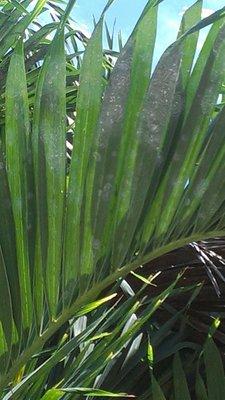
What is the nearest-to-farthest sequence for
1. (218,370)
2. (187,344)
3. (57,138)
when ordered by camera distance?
(57,138) → (218,370) → (187,344)

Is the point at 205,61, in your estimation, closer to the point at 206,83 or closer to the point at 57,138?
the point at 206,83

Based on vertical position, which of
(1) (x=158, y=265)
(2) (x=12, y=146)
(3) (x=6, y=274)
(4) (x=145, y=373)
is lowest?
(4) (x=145, y=373)

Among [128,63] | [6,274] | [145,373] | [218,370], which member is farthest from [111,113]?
[145,373]

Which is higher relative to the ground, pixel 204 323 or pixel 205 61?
pixel 205 61

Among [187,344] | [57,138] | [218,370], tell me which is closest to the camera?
[57,138]

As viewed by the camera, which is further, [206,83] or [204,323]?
[204,323]

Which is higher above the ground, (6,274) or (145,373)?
(6,274)

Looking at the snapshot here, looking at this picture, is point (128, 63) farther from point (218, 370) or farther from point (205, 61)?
point (218, 370)

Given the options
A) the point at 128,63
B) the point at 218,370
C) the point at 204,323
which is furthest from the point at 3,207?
the point at 204,323

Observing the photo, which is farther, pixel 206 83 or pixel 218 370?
pixel 218 370
